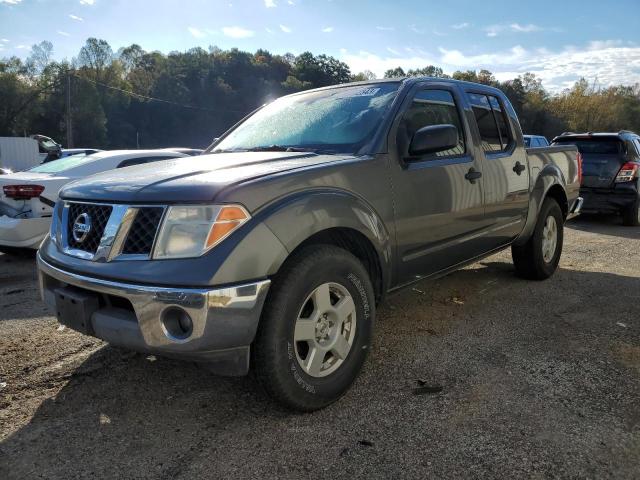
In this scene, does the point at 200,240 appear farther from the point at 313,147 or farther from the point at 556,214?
the point at 556,214

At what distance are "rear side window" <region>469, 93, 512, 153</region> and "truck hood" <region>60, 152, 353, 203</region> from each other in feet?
5.67

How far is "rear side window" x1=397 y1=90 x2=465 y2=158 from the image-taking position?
11.0 feet

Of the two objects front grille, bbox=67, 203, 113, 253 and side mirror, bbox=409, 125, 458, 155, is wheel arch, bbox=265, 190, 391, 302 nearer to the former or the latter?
side mirror, bbox=409, 125, 458, 155

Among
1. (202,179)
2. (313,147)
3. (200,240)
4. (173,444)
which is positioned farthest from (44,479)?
(313,147)

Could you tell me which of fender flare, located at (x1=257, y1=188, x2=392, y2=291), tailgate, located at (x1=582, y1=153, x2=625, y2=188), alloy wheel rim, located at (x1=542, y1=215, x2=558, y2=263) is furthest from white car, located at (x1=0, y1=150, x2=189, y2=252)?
tailgate, located at (x1=582, y1=153, x2=625, y2=188)

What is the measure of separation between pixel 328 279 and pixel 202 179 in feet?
2.62

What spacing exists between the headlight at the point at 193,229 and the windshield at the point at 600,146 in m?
9.62

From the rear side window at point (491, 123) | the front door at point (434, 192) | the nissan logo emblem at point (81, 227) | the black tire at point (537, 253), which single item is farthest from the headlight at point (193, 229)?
the black tire at point (537, 253)

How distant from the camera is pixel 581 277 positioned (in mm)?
5598

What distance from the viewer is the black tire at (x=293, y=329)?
2412 millimetres

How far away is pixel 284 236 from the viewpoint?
243cm

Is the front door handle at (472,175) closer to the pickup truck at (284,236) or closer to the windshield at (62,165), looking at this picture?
the pickup truck at (284,236)

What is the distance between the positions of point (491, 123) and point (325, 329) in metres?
2.70

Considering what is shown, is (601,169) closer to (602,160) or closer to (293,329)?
(602,160)
